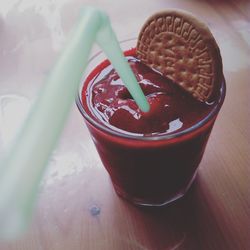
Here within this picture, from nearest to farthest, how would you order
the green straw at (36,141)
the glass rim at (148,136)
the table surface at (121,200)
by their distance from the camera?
1. the green straw at (36,141)
2. the glass rim at (148,136)
3. the table surface at (121,200)

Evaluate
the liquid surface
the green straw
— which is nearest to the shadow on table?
the liquid surface

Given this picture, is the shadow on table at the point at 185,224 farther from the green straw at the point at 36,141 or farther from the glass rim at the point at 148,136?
the green straw at the point at 36,141

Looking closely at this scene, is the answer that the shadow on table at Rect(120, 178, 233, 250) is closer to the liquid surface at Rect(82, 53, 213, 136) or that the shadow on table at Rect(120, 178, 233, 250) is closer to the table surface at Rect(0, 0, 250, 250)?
the table surface at Rect(0, 0, 250, 250)

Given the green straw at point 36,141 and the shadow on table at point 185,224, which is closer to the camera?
the green straw at point 36,141

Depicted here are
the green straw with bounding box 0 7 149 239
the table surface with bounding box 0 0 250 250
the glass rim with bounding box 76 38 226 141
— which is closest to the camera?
the green straw with bounding box 0 7 149 239

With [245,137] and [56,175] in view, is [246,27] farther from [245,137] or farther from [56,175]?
[56,175]

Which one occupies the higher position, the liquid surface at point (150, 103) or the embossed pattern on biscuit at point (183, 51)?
the embossed pattern on biscuit at point (183, 51)

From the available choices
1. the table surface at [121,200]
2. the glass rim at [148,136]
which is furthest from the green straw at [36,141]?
the table surface at [121,200]

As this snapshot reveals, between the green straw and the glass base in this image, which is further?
the glass base
